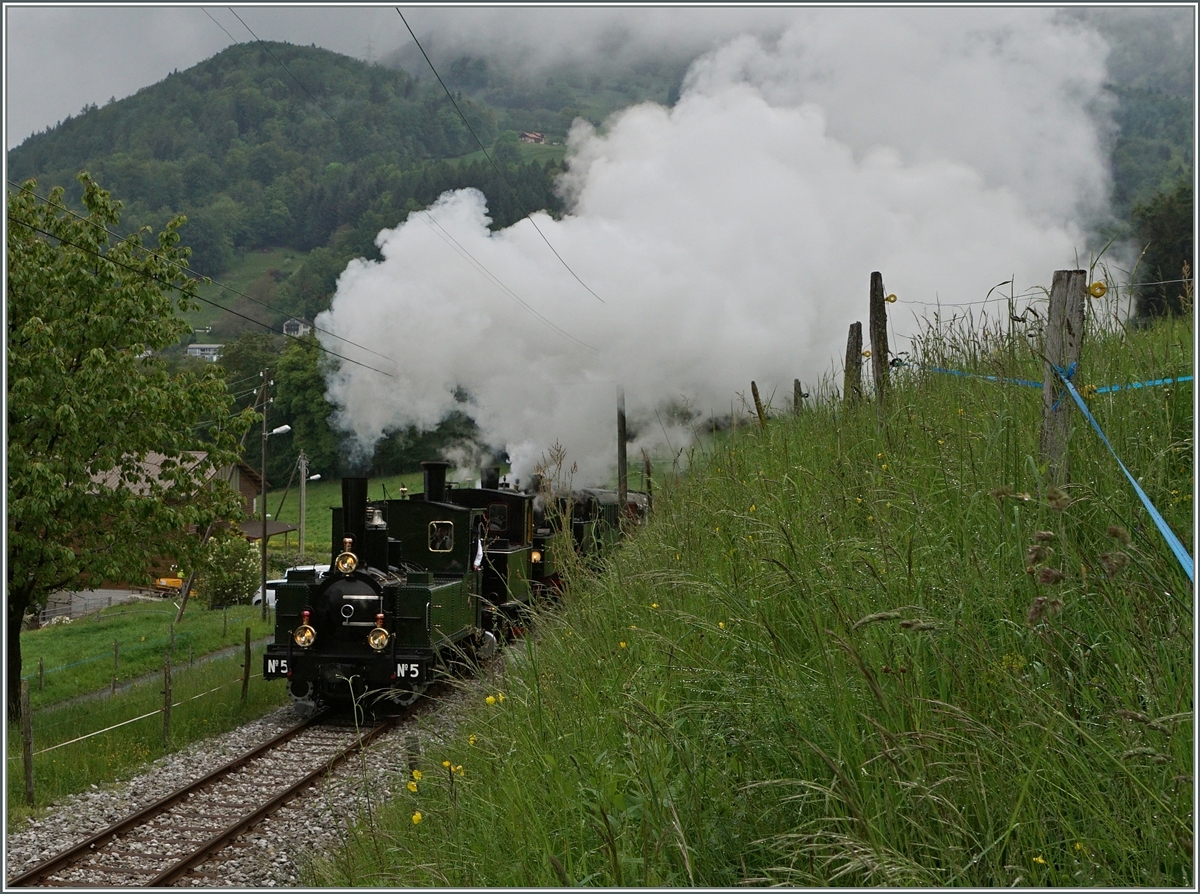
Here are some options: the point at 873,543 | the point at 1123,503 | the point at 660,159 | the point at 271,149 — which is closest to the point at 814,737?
the point at 873,543

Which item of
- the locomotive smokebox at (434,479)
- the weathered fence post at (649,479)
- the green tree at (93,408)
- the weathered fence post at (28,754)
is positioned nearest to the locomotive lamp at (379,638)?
the locomotive smokebox at (434,479)

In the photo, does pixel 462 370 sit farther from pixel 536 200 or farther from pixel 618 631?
pixel 618 631

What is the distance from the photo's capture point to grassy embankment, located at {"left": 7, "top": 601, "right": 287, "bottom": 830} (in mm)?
8805

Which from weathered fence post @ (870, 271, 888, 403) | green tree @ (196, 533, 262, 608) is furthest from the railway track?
green tree @ (196, 533, 262, 608)

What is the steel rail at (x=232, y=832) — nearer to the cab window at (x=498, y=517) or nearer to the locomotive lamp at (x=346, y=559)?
the locomotive lamp at (x=346, y=559)

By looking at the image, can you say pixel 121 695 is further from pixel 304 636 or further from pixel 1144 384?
pixel 1144 384

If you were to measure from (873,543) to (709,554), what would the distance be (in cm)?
144

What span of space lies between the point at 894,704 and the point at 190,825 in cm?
651

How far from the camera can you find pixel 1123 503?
10.00 ft

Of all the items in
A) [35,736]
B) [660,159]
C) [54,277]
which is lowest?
[35,736]

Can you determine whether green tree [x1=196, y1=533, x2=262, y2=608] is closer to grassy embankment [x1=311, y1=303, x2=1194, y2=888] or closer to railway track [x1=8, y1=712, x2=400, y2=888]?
railway track [x1=8, y1=712, x2=400, y2=888]

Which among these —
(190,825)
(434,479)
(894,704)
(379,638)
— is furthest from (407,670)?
(894,704)

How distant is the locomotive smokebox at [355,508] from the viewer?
35.2 ft

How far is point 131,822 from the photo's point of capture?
7062 millimetres
